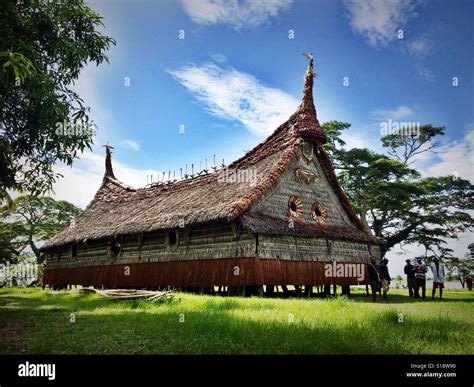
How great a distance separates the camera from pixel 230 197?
1669 centimetres

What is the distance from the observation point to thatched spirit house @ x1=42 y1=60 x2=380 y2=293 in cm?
1573

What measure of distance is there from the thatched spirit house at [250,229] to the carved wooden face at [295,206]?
0.18ft

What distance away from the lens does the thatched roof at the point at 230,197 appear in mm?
15930

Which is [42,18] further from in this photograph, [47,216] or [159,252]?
[47,216]

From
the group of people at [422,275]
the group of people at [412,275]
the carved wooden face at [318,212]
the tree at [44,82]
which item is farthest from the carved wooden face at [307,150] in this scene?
the tree at [44,82]

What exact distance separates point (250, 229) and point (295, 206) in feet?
13.6

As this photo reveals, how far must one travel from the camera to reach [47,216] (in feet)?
145

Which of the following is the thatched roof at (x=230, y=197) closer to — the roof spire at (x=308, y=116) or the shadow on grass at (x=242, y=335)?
the roof spire at (x=308, y=116)

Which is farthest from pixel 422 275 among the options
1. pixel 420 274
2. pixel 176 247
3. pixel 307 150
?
pixel 176 247

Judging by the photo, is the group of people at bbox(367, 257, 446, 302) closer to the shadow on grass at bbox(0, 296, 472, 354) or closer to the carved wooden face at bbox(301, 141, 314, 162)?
the carved wooden face at bbox(301, 141, 314, 162)
